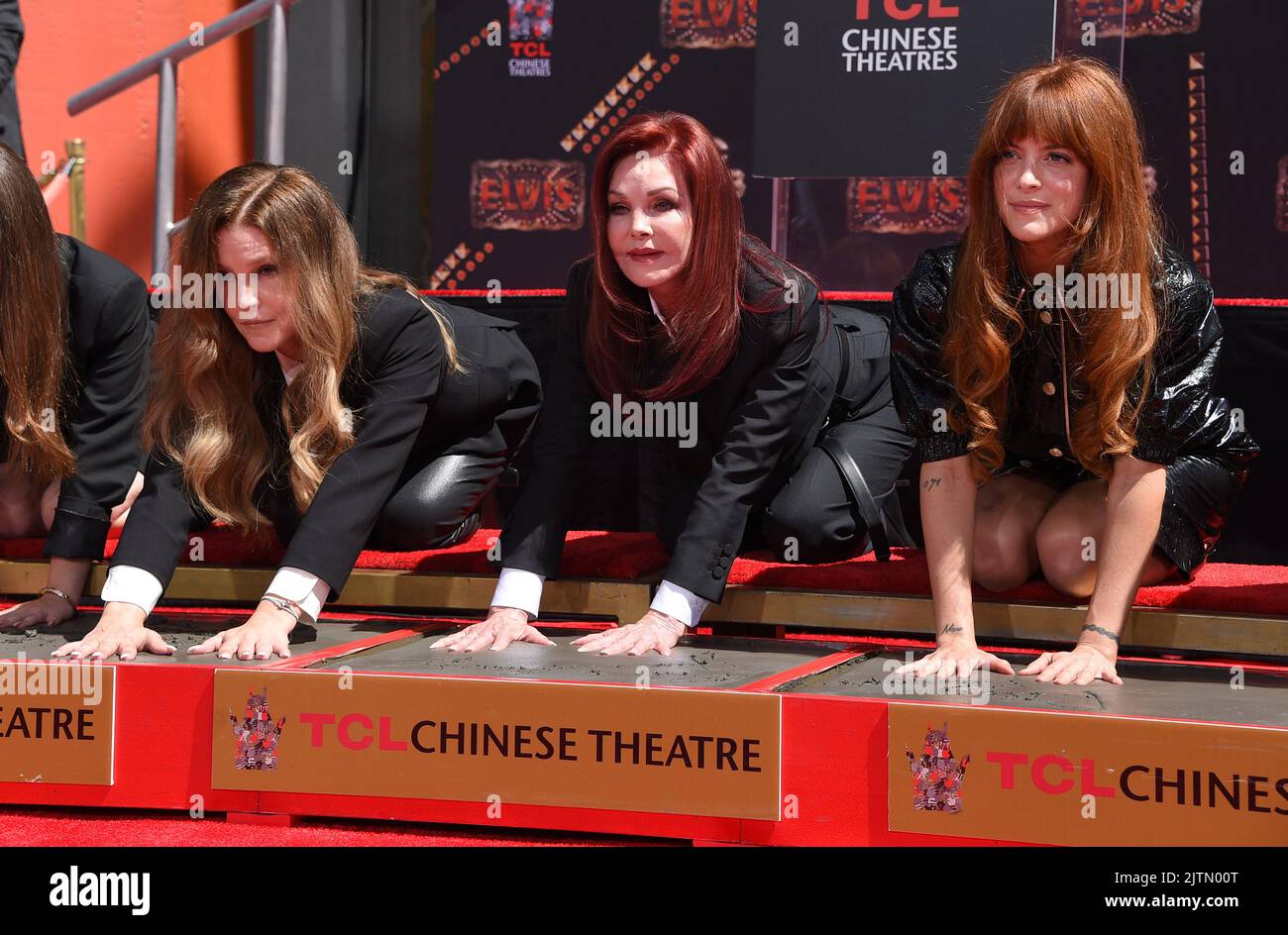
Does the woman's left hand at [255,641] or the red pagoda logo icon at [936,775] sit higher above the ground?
the woman's left hand at [255,641]

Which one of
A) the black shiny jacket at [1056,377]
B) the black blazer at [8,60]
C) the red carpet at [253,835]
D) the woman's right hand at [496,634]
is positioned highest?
the black blazer at [8,60]

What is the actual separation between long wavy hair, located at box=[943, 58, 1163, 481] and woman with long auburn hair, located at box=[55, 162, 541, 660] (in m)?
0.92

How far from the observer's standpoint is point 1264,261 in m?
3.81

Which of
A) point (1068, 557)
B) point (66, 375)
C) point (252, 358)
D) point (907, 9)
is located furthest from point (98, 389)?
point (907, 9)

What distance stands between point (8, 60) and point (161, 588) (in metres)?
1.77

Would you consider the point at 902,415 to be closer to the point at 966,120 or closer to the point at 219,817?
the point at 219,817

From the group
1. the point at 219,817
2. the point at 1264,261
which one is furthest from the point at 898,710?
the point at 1264,261

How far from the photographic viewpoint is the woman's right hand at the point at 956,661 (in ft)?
6.23

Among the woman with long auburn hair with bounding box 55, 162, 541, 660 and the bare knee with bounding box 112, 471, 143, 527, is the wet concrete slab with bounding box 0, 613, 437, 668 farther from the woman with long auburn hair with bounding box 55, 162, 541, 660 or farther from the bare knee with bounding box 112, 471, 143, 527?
the bare knee with bounding box 112, 471, 143, 527

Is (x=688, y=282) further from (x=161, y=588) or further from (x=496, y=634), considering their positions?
(x=161, y=588)

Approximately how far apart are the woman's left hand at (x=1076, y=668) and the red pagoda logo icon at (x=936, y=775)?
9.8 inches

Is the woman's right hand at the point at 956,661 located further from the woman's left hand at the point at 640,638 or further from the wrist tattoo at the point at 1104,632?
the woman's left hand at the point at 640,638

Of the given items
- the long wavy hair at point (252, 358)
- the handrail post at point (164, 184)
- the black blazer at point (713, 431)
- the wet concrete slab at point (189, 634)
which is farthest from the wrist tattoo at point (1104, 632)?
the handrail post at point (164, 184)

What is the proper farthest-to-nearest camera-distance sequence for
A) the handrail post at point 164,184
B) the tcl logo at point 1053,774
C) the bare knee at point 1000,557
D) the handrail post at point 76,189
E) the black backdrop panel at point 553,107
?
1. the black backdrop panel at point 553,107
2. the handrail post at point 76,189
3. the handrail post at point 164,184
4. the bare knee at point 1000,557
5. the tcl logo at point 1053,774
